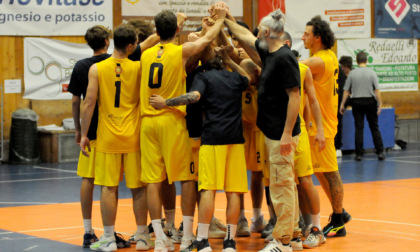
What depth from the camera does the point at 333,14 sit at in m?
19.3

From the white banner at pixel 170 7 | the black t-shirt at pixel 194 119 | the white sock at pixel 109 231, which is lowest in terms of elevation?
the white sock at pixel 109 231

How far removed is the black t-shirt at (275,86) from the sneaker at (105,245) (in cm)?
178

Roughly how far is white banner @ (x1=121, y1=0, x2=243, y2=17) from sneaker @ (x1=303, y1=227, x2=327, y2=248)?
401 inches

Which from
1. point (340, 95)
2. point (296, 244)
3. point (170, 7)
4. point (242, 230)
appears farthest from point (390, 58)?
point (296, 244)

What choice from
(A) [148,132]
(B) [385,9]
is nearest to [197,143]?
(A) [148,132]

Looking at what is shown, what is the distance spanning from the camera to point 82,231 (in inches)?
320

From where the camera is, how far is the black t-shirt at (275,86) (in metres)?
6.48

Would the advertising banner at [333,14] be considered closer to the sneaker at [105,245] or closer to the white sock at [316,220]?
the white sock at [316,220]

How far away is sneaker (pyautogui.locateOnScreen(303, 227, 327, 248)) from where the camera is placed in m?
7.15

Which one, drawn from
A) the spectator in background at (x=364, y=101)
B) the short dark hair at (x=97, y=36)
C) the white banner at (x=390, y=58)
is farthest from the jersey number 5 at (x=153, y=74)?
the white banner at (x=390, y=58)

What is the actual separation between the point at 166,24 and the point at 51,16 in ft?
30.9

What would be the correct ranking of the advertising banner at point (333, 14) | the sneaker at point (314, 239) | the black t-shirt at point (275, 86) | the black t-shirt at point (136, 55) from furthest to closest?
the advertising banner at point (333, 14)
the black t-shirt at point (136, 55)
the sneaker at point (314, 239)
the black t-shirt at point (275, 86)

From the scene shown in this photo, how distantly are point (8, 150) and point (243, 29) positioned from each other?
9.48 meters

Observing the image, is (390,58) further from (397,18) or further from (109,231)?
(109,231)
